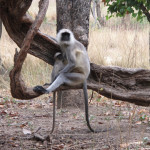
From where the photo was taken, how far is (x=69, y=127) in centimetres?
470

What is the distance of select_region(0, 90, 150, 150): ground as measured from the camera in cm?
361

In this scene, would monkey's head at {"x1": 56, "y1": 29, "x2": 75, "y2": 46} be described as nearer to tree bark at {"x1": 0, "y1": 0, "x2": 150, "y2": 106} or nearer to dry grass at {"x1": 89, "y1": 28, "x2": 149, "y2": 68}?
tree bark at {"x1": 0, "y1": 0, "x2": 150, "y2": 106}

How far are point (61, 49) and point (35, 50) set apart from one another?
0.41 metres

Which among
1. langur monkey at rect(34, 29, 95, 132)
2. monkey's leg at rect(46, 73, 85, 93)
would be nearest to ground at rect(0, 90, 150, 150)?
langur monkey at rect(34, 29, 95, 132)

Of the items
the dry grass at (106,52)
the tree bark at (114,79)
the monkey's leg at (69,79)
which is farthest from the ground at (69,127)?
the dry grass at (106,52)

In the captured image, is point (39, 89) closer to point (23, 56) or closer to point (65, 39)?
point (23, 56)

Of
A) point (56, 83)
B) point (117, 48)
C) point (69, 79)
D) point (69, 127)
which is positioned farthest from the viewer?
point (117, 48)

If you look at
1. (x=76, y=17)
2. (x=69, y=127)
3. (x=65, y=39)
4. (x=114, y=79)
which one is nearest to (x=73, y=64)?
(x=65, y=39)

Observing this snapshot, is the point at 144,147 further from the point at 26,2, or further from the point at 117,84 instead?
the point at 26,2

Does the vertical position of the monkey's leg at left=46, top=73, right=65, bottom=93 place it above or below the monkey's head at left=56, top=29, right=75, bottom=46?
below

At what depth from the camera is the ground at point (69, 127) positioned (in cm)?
361

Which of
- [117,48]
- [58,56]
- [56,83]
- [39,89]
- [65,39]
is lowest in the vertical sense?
[39,89]

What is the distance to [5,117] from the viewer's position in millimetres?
5520

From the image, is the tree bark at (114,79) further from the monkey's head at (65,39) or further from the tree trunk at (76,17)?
the tree trunk at (76,17)
